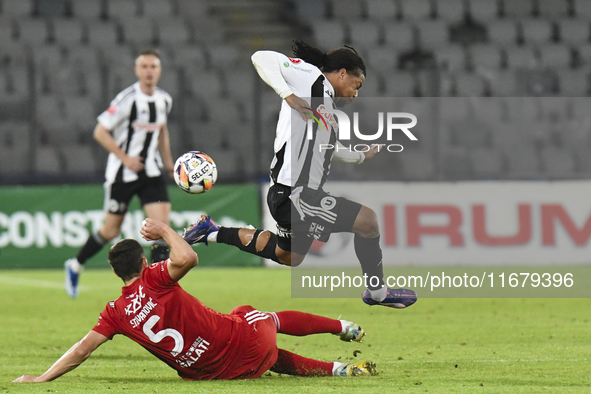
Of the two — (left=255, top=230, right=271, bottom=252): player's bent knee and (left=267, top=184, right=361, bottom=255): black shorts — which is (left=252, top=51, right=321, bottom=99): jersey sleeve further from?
(left=255, top=230, right=271, bottom=252): player's bent knee

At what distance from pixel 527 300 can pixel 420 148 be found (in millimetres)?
3735

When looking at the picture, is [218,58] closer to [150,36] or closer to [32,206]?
[150,36]

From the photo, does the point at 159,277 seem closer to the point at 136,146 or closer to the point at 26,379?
the point at 26,379

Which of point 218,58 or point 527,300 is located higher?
point 218,58

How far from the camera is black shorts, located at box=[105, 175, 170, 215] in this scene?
8.61 metres

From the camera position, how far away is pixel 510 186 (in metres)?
11.8

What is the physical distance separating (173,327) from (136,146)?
4.37 metres

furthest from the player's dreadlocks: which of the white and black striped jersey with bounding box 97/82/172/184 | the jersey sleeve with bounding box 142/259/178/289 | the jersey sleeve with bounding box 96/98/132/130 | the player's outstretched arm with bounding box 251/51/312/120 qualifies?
the jersey sleeve with bounding box 96/98/132/130

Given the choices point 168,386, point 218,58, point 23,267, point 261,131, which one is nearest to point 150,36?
point 218,58

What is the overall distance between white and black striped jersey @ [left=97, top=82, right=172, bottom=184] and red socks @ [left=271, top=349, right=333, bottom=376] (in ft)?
13.2

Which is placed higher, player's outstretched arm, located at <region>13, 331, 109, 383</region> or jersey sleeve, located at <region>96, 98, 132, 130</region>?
jersey sleeve, located at <region>96, 98, 132, 130</region>

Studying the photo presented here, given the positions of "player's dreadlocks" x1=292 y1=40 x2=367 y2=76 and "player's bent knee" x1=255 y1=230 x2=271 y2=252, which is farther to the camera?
"player's bent knee" x1=255 y1=230 x2=271 y2=252

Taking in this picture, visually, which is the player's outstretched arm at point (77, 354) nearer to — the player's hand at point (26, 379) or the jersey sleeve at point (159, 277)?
the player's hand at point (26, 379)

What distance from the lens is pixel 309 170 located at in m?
5.74
